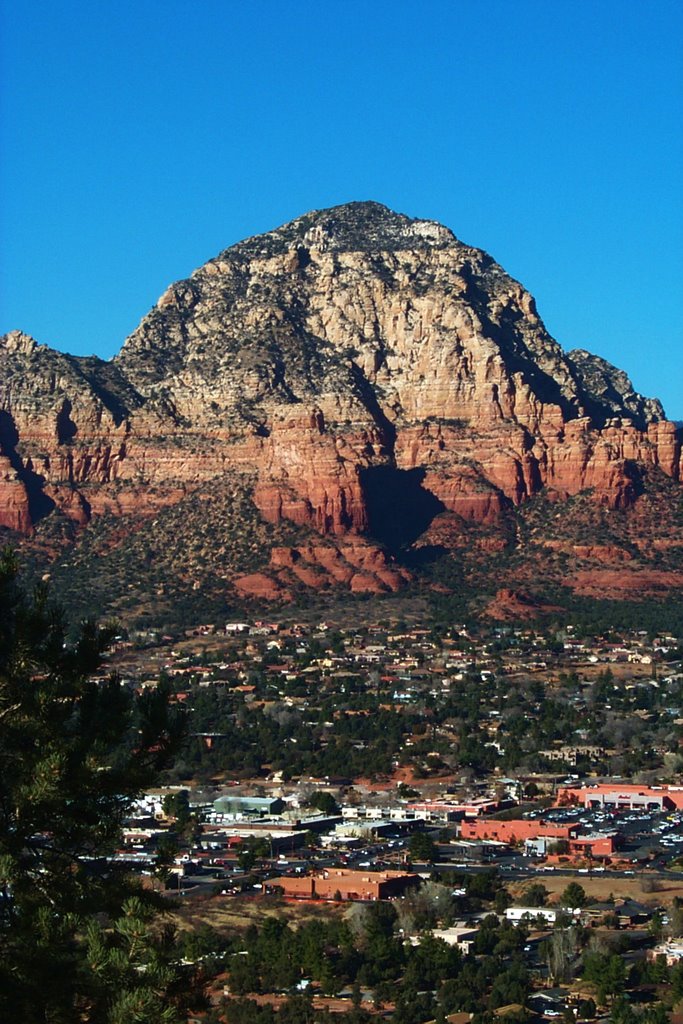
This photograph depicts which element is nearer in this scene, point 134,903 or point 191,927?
point 134,903


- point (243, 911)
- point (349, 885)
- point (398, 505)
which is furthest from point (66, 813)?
point (398, 505)

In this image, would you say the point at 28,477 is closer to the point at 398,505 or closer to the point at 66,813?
the point at 398,505

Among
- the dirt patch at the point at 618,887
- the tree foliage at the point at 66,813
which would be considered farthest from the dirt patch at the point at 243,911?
the tree foliage at the point at 66,813

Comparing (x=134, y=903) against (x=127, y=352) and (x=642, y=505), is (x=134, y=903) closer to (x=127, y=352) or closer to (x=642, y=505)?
(x=642, y=505)

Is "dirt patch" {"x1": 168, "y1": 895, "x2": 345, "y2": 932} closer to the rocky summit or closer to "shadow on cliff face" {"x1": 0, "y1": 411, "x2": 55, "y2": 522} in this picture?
the rocky summit

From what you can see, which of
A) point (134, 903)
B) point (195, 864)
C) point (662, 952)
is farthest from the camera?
point (195, 864)

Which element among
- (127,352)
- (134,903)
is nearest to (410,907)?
(134,903)
